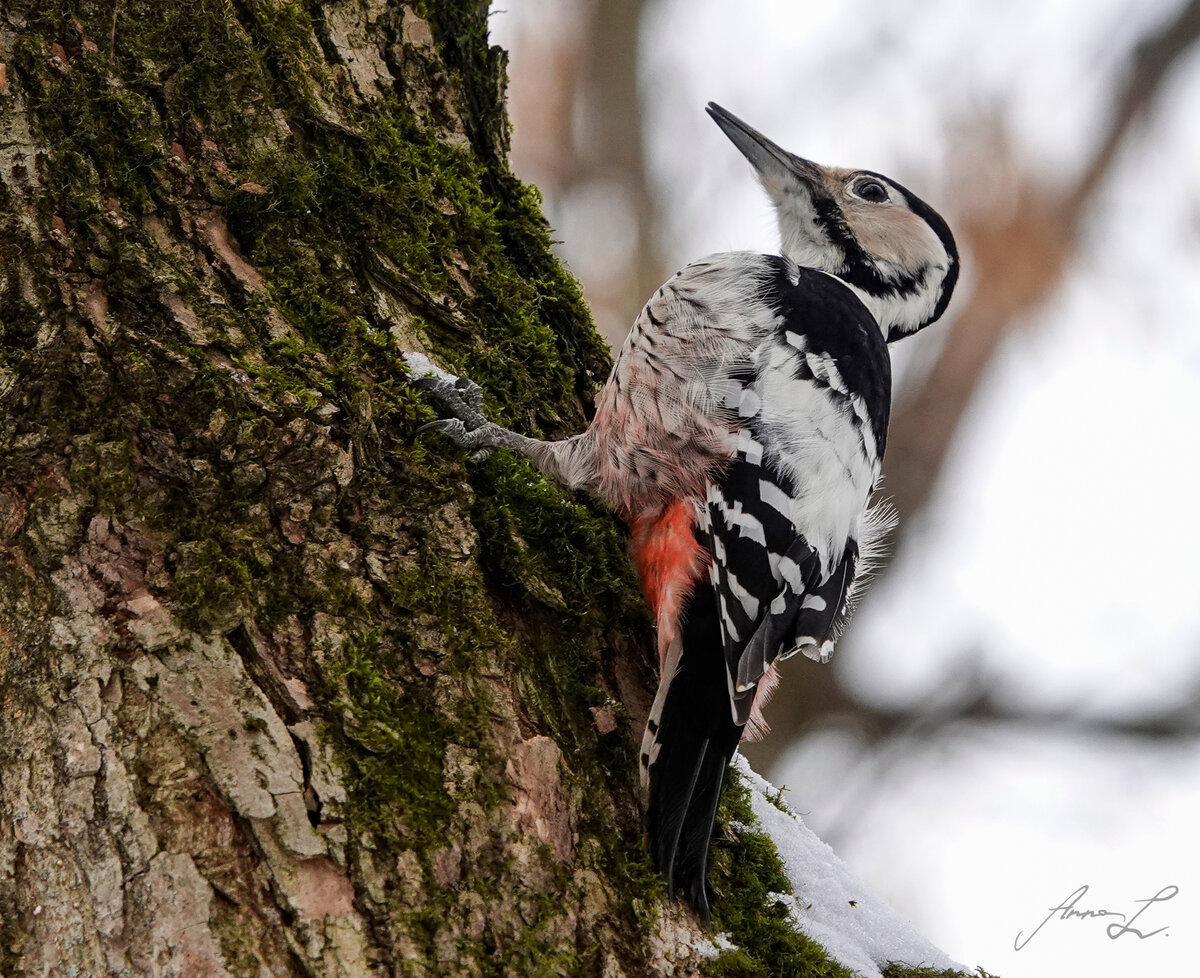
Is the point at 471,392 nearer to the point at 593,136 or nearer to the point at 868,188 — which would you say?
the point at 868,188

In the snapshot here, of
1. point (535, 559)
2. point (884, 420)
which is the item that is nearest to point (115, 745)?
point (535, 559)

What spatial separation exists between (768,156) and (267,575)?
2.76 meters

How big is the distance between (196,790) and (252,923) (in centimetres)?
21

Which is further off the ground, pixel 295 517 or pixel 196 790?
pixel 295 517

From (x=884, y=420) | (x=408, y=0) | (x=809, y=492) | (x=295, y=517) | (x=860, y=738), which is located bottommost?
(x=860, y=738)

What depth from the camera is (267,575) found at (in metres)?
1.78

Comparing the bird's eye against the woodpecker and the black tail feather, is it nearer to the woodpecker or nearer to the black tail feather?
the woodpecker

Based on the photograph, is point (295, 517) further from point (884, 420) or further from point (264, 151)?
point (884, 420)

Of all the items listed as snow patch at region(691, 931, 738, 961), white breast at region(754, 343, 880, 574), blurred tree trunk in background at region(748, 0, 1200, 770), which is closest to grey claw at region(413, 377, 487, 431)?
white breast at region(754, 343, 880, 574)

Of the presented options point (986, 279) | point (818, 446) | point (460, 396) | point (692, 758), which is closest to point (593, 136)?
point (986, 279)

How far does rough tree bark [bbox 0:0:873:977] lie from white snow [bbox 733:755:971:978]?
0.39ft

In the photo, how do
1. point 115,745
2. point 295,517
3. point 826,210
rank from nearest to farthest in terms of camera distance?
point 115,745 < point 295,517 < point 826,210

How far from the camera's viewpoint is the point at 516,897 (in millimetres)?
1624

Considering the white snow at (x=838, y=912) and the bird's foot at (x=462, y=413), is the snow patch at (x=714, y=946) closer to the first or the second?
the white snow at (x=838, y=912)
